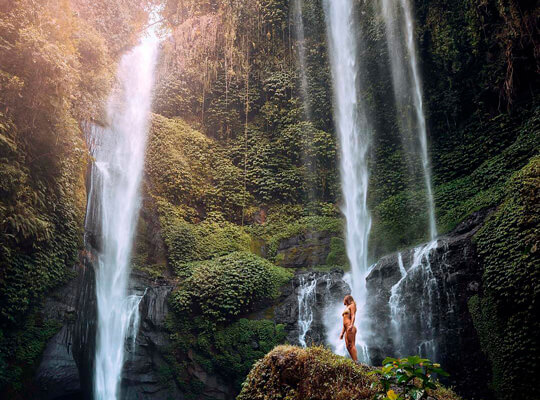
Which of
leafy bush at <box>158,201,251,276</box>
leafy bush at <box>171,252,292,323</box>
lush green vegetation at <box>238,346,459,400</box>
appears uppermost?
leafy bush at <box>158,201,251,276</box>

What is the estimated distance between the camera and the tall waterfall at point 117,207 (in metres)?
9.97

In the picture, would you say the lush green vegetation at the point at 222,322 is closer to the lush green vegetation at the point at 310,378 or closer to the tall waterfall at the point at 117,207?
the tall waterfall at the point at 117,207

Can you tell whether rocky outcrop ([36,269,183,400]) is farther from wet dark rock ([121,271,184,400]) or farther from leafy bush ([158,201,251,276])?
leafy bush ([158,201,251,276])

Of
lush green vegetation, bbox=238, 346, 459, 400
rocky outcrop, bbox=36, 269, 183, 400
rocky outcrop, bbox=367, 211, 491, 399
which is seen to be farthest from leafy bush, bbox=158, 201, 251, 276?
lush green vegetation, bbox=238, 346, 459, 400

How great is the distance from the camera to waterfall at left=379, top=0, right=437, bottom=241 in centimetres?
1446

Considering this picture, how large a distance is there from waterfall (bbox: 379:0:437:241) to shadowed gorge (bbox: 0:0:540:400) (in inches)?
3.4

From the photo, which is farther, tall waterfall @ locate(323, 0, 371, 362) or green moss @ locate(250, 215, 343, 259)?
green moss @ locate(250, 215, 343, 259)

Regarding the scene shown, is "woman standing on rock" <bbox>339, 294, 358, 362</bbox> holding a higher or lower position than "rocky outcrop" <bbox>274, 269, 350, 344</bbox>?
lower

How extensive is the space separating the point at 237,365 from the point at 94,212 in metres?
6.45

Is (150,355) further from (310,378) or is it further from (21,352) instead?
(310,378)

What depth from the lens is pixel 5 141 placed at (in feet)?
25.4

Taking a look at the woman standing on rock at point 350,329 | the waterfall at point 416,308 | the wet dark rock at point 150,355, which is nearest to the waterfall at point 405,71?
the waterfall at point 416,308

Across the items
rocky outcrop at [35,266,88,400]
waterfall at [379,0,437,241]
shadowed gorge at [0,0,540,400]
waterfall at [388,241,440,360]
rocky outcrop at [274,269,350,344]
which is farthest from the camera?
waterfall at [379,0,437,241]

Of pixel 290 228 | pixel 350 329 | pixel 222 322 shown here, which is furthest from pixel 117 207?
pixel 350 329
